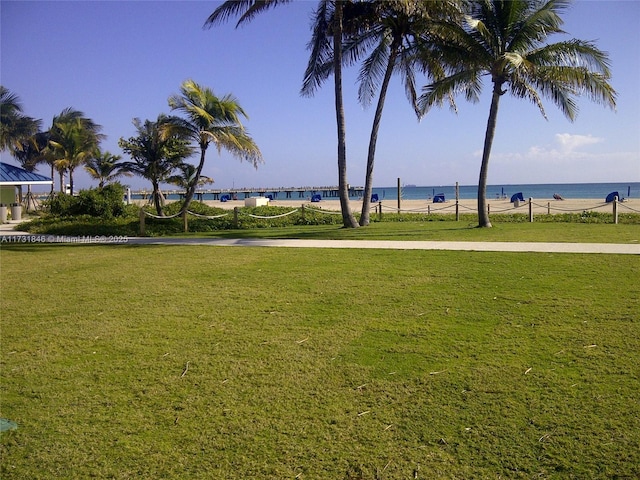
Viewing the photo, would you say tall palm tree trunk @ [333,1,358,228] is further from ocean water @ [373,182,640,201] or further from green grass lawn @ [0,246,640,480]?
ocean water @ [373,182,640,201]

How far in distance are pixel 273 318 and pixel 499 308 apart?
108 inches

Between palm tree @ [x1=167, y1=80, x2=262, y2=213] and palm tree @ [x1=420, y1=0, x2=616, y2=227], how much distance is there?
701 centimetres

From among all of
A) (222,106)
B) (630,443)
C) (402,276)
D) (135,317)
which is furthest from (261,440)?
(222,106)

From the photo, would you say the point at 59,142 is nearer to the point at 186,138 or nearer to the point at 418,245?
the point at 186,138

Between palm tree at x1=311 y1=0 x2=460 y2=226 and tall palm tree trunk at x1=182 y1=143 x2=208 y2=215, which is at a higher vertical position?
palm tree at x1=311 y1=0 x2=460 y2=226

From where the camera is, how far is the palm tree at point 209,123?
1955 cm

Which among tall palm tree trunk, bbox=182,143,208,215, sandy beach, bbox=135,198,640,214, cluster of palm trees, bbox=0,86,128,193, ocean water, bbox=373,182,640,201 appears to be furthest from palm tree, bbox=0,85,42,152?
ocean water, bbox=373,182,640,201

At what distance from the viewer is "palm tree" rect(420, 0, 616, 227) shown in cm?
1592

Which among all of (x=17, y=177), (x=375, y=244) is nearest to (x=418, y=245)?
(x=375, y=244)

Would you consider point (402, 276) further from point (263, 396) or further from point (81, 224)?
point (81, 224)

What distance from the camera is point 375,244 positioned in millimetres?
13391

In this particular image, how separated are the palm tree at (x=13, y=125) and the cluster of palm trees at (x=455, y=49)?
20247 mm

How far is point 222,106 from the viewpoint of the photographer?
2002cm

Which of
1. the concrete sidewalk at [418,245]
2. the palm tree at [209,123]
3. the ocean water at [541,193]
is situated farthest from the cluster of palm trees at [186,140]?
the ocean water at [541,193]
